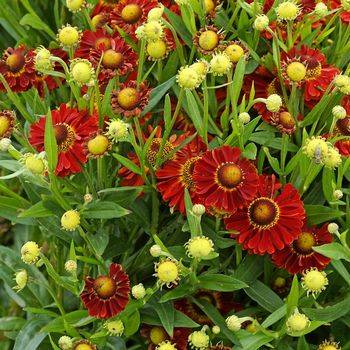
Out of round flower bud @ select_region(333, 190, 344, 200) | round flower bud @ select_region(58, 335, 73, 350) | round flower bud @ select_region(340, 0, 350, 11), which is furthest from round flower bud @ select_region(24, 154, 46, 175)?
round flower bud @ select_region(340, 0, 350, 11)

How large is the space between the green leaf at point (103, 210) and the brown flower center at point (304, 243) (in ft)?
0.91

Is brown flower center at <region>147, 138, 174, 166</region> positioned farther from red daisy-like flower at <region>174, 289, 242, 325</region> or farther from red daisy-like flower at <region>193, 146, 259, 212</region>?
red daisy-like flower at <region>174, 289, 242, 325</region>

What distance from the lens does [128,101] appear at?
1.05 m

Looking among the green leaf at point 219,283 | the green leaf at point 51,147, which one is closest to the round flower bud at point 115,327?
the green leaf at point 219,283

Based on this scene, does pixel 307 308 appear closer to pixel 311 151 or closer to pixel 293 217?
pixel 293 217

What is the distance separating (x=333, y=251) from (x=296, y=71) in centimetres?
30

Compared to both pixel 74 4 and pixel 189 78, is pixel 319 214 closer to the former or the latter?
pixel 189 78

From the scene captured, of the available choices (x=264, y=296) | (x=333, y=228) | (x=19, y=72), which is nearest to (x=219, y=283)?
(x=264, y=296)

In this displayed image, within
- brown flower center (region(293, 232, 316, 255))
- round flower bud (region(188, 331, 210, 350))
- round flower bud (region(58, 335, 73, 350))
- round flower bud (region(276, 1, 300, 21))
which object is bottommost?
brown flower center (region(293, 232, 316, 255))

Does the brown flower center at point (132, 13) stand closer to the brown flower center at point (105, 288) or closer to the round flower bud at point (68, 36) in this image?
the round flower bud at point (68, 36)

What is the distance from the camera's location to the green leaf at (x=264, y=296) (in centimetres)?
112

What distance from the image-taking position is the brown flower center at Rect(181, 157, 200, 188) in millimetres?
1111

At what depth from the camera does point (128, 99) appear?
105 cm

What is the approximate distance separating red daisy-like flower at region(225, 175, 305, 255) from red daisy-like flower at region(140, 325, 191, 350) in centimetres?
18
